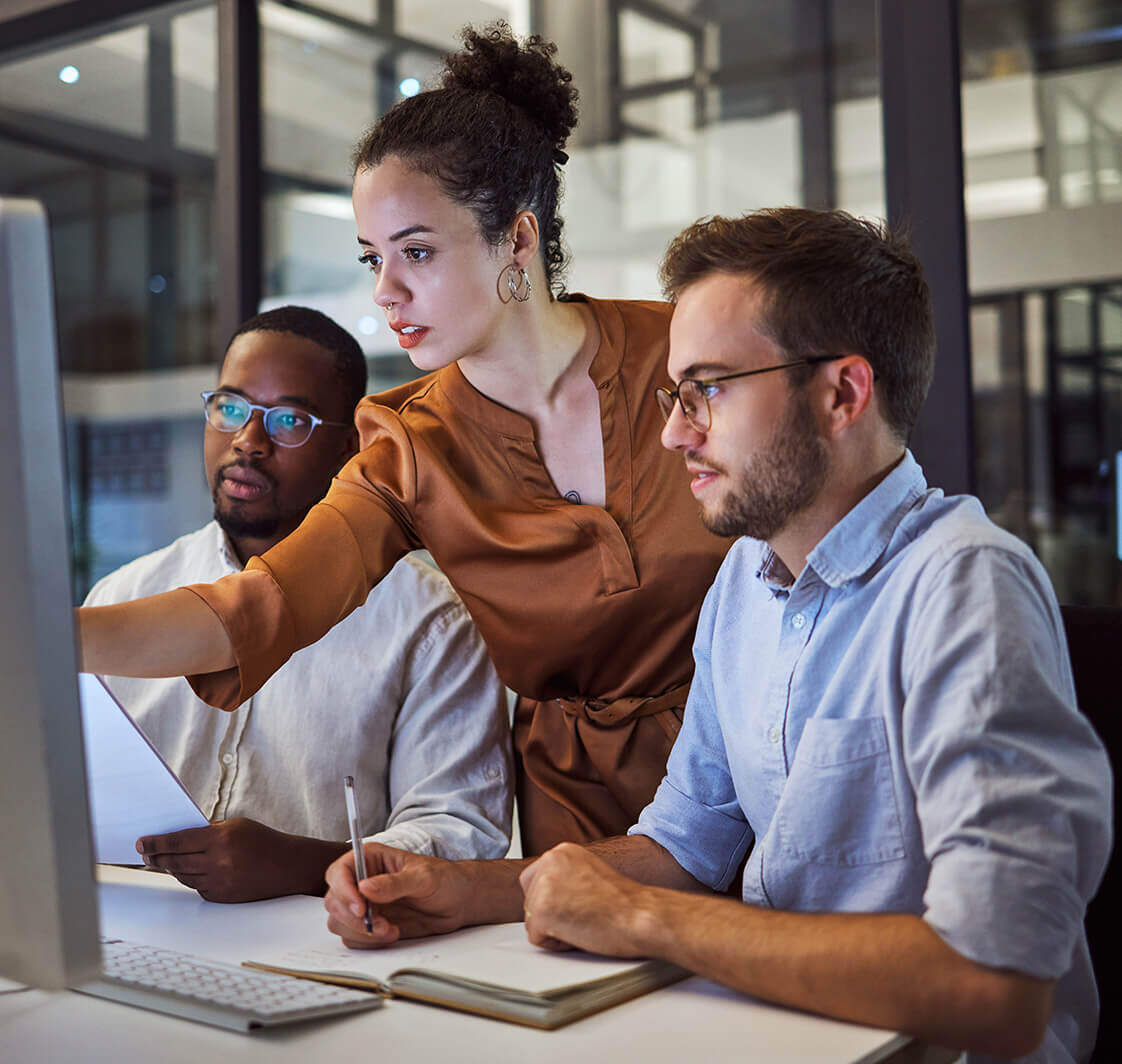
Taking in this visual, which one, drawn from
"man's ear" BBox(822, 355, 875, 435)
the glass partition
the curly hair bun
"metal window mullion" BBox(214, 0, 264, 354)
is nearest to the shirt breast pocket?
"man's ear" BBox(822, 355, 875, 435)

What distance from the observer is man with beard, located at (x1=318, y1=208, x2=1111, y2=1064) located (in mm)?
950

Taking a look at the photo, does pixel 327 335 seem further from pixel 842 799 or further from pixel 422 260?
pixel 842 799

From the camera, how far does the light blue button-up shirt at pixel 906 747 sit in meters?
0.95

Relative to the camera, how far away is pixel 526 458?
172 cm

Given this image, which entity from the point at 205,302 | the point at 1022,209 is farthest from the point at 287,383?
the point at 205,302

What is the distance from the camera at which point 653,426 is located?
5.67 feet

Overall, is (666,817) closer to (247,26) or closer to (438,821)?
(438,821)

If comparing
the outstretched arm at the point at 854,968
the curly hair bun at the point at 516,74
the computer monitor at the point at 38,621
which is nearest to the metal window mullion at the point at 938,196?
the curly hair bun at the point at 516,74

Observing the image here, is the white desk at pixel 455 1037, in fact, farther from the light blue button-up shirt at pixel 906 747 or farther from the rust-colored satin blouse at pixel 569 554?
the rust-colored satin blouse at pixel 569 554

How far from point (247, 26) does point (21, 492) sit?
227 cm

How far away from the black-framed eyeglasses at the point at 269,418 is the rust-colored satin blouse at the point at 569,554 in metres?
0.21

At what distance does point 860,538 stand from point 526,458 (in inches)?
24.3

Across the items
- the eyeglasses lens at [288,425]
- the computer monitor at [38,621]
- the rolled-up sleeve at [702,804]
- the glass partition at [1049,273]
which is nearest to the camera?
the computer monitor at [38,621]

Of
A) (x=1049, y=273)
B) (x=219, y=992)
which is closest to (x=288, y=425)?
(x=219, y=992)
